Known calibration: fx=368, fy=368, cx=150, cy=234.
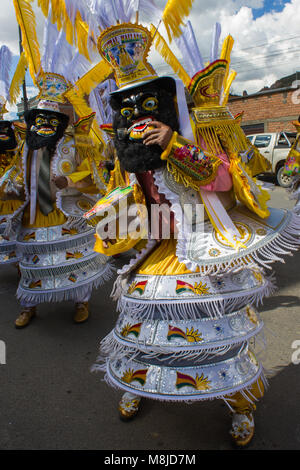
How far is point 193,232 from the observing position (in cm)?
193

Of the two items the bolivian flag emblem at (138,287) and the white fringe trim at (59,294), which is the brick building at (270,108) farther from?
the bolivian flag emblem at (138,287)

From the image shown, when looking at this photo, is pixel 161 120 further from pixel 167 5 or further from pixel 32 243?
pixel 32 243

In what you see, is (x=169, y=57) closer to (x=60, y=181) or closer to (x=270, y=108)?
(x=60, y=181)

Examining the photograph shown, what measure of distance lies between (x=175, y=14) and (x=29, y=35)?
90.0 inches

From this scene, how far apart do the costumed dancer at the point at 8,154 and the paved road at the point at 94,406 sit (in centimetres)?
137

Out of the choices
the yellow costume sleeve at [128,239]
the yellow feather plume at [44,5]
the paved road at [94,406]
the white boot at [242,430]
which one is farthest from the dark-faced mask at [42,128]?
the white boot at [242,430]

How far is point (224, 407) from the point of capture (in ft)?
7.86

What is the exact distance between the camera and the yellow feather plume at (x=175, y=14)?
6.31 feet

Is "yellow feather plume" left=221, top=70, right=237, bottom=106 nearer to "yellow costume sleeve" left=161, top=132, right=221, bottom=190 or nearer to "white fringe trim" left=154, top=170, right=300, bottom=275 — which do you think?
"yellow costume sleeve" left=161, top=132, right=221, bottom=190

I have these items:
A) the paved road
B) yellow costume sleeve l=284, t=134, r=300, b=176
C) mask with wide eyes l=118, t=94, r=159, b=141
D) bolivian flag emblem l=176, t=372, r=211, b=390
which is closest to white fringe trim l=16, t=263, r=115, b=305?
the paved road

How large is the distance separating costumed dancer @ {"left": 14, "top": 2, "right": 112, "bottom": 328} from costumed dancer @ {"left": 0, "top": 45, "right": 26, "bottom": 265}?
0.19 meters

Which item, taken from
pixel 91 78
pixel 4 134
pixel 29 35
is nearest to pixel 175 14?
pixel 91 78

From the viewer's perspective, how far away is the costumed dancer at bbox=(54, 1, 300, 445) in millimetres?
1812
